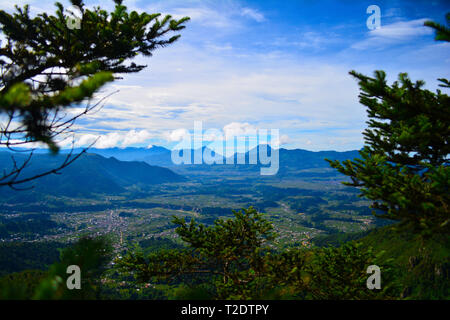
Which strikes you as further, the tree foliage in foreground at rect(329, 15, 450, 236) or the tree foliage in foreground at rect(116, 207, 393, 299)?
the tree foliage in foreground at rect(116, 207, 393, 299)

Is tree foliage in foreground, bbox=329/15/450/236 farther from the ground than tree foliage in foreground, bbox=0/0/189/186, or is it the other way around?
tree foliage in foreground, bbox=0/0/189/186

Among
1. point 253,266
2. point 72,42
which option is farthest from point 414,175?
point 72,42

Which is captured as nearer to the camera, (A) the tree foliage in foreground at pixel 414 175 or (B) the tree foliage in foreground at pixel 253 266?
(A) the tree foliage in foreground at pixel 414 175

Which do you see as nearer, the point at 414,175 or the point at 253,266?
the point at 414,175

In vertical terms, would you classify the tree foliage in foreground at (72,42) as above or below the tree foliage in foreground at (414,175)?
above

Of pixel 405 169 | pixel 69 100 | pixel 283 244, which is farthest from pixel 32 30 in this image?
pixel 283 244

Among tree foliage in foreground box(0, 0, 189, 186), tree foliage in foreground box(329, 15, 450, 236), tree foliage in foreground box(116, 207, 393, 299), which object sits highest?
tree foliage in foreground box(0, 0, 189, 186)

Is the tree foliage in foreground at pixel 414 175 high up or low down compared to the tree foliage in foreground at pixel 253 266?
up

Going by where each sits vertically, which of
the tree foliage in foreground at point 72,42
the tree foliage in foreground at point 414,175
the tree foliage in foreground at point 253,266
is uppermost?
the tree foliage in foreground at point 72,42

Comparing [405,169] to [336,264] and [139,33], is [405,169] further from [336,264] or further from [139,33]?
[139,33]

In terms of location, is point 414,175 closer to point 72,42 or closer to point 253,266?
point 253,266

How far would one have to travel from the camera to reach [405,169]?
8.16 metres

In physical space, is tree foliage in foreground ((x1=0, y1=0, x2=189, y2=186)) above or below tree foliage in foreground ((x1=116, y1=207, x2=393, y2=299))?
above
